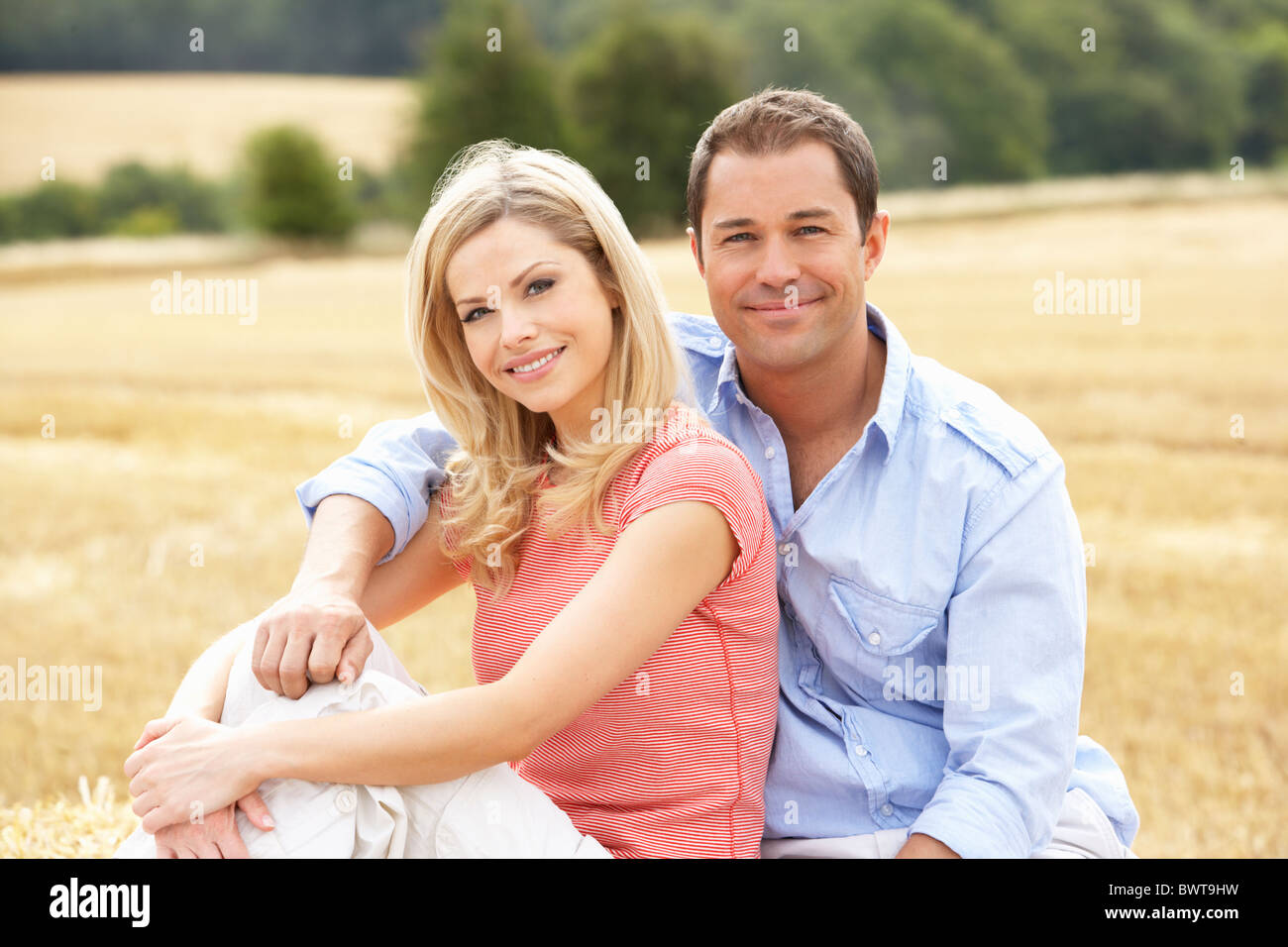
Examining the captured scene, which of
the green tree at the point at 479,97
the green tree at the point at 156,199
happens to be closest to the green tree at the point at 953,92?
the green tree at the point at 479,97

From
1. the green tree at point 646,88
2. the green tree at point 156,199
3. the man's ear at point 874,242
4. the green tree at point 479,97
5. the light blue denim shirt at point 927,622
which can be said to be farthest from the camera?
the green tree at point 479,97

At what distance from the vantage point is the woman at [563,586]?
7.55 ft

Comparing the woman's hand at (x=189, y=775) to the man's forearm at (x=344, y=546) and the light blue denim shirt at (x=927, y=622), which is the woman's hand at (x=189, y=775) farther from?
the light blue denim shirt at (x=927, y=622)

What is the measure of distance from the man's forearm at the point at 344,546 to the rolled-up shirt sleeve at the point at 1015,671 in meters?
1.23

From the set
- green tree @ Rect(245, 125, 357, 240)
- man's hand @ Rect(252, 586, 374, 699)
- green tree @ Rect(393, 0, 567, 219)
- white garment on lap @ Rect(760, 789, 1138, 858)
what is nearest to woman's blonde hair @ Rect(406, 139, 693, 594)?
man's hand @ Rect(252, 586, 374, 699)

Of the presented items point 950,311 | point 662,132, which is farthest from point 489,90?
point 950,311

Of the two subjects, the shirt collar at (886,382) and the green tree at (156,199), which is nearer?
the shirt collar at (886,382)

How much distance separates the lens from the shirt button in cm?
228

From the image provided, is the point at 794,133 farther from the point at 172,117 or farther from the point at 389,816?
the point at 172,117

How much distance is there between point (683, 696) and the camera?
98.1 inches

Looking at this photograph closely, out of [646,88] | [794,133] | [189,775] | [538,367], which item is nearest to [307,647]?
[189,775]

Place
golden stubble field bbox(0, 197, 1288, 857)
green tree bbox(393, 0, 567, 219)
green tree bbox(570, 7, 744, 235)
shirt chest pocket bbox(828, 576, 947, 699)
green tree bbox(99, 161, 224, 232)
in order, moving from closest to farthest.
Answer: shirt chest pocket bbox(828, 576, 947, 699)
golden stubble field bbox(0, 197, 1288, 857)
green tree bbox(99, 161, 224, 232)
green tree bbox(570, 7, 744, 235)
green tree bbox(393, 0, 567, 219)

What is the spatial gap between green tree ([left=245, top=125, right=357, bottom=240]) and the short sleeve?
3361cm

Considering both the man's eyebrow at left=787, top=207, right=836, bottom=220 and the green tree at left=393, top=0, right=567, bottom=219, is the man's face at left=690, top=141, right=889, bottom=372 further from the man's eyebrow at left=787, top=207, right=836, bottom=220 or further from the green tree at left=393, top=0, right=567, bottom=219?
the green tree at left=393, top=0, right=567, bottom=219
